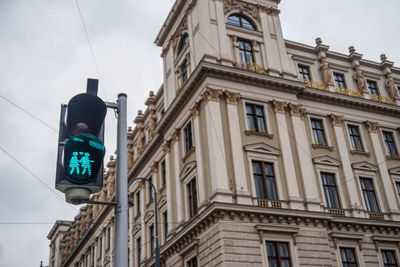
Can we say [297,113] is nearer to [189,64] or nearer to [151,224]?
[189,64]

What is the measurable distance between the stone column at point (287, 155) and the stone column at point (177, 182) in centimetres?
726

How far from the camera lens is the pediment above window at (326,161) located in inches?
1287

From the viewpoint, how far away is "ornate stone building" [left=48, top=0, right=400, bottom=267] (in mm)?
27719

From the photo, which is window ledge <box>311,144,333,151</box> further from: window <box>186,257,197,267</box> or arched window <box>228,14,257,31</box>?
window <box>186,257,197,267</box>

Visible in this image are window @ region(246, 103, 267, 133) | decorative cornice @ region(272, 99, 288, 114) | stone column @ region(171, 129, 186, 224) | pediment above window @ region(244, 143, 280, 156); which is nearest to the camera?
pediment above window @ region(244, 143, 280, 156)

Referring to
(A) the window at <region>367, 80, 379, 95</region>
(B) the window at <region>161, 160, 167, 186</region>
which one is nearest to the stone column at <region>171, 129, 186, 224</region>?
(B) the window at <region>161, 160, 167, 186</region>

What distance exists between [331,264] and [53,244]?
6930cm

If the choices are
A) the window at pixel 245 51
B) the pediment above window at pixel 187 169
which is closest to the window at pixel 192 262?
the pediment above window at pixel 187 169

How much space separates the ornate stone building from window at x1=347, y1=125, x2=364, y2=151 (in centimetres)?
11

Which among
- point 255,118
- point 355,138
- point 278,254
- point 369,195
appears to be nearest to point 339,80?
point 355,138

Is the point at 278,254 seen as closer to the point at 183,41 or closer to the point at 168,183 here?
the point at 168,183

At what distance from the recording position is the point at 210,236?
2697 cm

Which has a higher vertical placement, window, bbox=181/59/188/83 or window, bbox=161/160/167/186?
window, bbox=181/59/188/83

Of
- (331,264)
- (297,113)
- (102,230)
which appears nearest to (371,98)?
(297,113)
